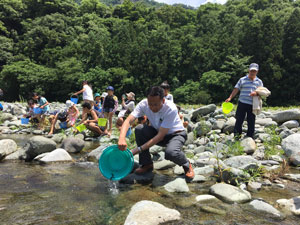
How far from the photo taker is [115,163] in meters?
3.53

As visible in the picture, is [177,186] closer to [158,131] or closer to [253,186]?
[158,131]

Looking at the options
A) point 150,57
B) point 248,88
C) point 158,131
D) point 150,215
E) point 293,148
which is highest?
point 150,57

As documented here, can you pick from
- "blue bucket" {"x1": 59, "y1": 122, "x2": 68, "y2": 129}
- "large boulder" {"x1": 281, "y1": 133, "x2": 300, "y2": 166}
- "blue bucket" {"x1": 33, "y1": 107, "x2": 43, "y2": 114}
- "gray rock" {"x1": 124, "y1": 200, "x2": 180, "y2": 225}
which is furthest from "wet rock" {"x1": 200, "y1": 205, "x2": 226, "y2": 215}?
"blue bucket" {"x1": 33, "y1": 107, "x2": 43, "y2": 114}

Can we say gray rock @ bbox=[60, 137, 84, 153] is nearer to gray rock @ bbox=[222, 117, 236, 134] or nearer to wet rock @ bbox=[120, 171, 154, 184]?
wet rock @ bbox=[120, 171, 154, 184]

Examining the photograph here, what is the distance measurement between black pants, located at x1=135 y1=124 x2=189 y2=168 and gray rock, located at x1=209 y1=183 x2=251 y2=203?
1.96 feet

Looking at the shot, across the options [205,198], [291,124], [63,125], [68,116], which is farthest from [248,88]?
[63,125]

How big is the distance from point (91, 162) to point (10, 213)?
7.34 feet

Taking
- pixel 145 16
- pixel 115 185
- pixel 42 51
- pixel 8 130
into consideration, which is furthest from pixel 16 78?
pixel 115 185

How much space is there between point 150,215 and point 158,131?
4.75ft

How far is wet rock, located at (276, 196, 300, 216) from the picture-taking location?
8.38 ft

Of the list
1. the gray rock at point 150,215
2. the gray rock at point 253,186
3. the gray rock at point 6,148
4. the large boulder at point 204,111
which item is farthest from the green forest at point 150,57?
the gray rock at point 150,215

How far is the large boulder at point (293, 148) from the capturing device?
13.9ft

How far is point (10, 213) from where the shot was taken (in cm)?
250

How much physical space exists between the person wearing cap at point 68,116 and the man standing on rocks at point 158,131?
5.33 m
